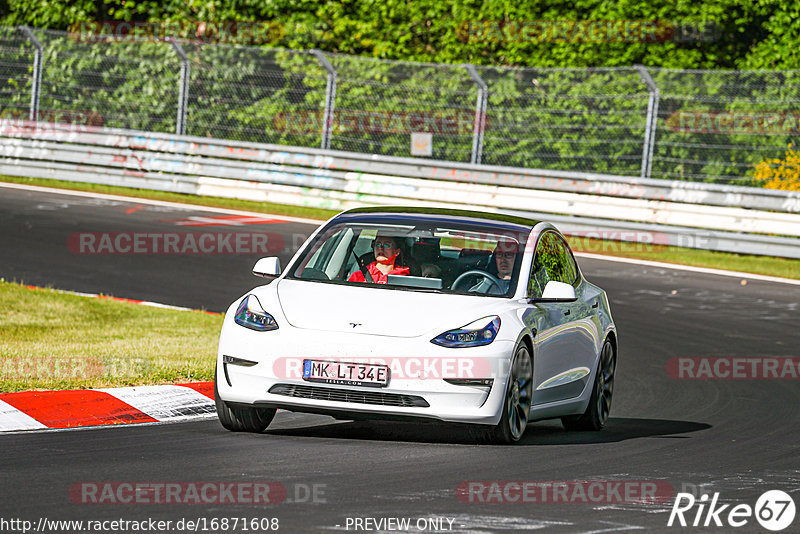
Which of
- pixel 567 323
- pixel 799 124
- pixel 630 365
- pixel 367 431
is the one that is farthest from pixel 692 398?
pixel 799 124

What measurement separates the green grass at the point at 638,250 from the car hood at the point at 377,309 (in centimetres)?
1239

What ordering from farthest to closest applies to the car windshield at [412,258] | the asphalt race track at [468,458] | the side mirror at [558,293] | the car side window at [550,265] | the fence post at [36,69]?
1. the fence post at [36,69]
2. the car side window at [550,265]
3. the car windshield at [412,258]
4. the side mirror at [558,293]
5. the asphalt race track at [468,458]

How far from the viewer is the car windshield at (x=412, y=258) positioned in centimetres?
944

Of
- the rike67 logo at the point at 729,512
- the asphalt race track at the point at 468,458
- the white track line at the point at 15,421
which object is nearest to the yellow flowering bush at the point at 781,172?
the asphalt race track at the point at 468,458

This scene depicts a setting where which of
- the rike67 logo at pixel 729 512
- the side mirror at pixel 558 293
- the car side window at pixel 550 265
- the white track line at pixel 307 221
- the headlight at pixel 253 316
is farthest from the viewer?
the white track line at pixel 307 221

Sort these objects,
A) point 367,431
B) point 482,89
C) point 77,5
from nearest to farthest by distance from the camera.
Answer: point 367,431, point 482,89, point 77,5

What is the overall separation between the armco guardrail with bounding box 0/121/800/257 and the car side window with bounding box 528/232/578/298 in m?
11.5

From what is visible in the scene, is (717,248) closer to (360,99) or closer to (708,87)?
(708,87)

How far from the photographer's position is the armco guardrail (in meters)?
21.8

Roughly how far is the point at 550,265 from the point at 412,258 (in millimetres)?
946

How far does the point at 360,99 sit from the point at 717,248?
668 centimetres

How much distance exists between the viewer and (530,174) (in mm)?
23203

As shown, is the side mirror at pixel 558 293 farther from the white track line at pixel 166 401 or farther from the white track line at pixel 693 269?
the white track line at pixel 693 269

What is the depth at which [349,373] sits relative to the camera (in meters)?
8.37
